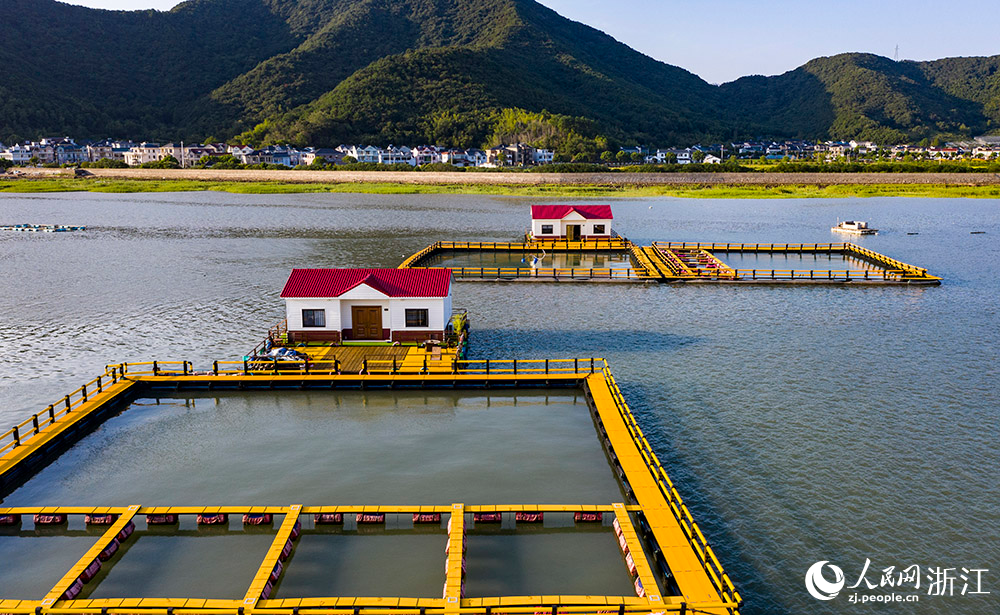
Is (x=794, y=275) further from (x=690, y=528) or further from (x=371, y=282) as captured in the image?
(x=690, y=528)

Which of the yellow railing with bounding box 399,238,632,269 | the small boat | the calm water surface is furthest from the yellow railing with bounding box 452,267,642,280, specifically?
the small boat

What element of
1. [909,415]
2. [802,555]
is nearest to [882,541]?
[802,555]

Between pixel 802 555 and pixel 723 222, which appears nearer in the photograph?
pixel 802 555

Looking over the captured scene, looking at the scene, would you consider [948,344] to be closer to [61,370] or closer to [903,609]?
[903,609]

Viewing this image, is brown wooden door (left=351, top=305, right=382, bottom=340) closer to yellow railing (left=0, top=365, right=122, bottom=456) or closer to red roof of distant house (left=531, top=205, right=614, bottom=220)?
yellow railing (left=0, top=365, right=122, bottom=456)

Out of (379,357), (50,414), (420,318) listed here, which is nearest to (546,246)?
(420,318)

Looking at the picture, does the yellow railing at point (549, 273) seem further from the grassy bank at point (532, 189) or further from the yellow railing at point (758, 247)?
the grassy bank at point (532, 189)
